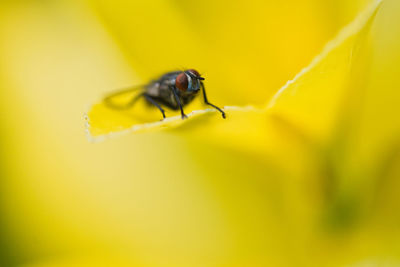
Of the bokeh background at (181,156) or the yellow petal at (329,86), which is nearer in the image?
the yellow petal at (329,86)

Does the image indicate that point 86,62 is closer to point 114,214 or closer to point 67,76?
point 67,76

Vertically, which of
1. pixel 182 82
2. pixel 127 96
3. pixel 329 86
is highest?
pixel 127 96

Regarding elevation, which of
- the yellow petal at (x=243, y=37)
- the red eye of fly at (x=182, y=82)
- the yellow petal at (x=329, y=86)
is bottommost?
the yellow petal at (x=329, y=86)

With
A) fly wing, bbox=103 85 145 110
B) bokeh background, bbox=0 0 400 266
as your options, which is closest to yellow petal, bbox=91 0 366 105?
bokeh background, bbox=0 0 400 266

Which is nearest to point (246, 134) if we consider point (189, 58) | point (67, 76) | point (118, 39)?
point (189, 58)

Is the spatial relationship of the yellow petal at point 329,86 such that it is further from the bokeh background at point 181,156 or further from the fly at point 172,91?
the fly at point 172,91

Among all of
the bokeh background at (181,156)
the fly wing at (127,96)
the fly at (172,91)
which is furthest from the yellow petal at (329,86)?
the fly wing at (127,96)

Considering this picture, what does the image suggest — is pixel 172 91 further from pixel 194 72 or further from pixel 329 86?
pixel 329 86

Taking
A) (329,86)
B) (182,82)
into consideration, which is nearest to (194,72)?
(182,82)
